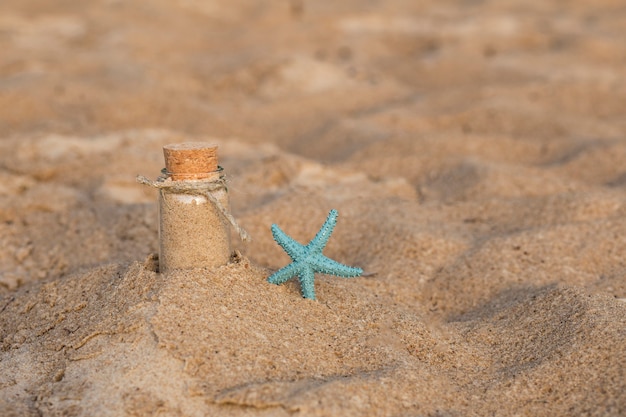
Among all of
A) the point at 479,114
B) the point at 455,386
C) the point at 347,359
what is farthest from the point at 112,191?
the point at 479,114

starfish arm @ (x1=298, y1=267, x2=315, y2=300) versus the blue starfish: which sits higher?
the blue starfish

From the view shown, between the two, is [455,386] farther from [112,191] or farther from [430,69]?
[430,69]

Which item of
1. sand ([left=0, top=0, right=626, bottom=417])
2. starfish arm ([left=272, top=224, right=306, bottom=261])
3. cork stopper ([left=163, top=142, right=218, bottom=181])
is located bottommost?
sand ([left=0, top=0, right=626, bottom=417])

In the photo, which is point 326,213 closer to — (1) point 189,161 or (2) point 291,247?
(2) point 291,247

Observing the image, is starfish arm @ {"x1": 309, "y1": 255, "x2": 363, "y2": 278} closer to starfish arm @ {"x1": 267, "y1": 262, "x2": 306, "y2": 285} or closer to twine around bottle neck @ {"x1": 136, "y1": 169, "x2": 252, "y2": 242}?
starfish arm @ {"x1": 267, "y1": 262, "x2": 306, "y2": 285}

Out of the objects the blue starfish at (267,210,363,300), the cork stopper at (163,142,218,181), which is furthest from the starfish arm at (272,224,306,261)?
the cork stopper at (163,142,218,181)
